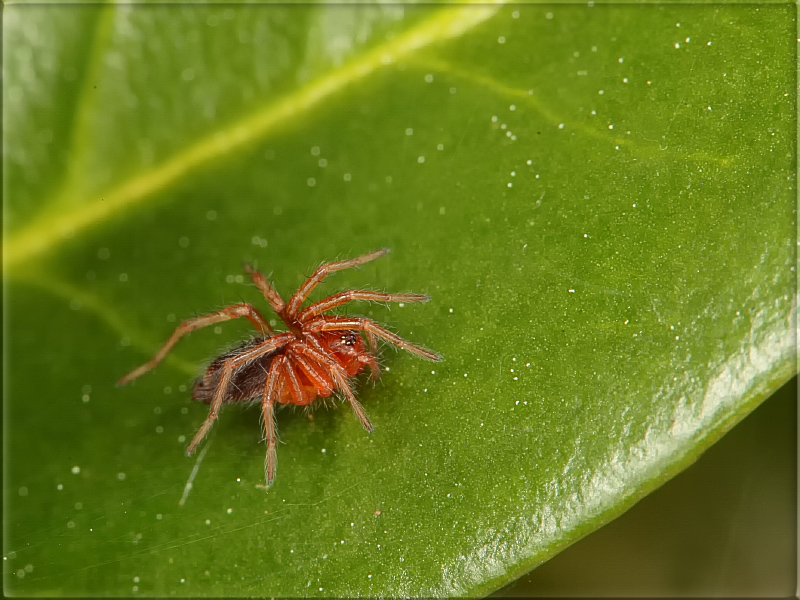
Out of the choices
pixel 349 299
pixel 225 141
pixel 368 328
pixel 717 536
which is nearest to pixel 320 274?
pixel 349 299

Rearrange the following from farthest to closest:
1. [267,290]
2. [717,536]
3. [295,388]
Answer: [717,536]
[267,290]
[295,388]

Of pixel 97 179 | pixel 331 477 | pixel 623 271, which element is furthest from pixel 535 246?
pixel 97 179

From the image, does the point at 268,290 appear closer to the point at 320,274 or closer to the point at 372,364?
the point at 320,274

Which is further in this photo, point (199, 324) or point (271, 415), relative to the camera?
point (199, 324)

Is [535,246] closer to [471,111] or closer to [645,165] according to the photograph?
[645,165]

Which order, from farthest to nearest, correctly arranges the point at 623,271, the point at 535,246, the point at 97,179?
1. the point at 97,179
2. the point at 535,246
3. the point at 623,271

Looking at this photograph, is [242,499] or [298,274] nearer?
[242,499]
